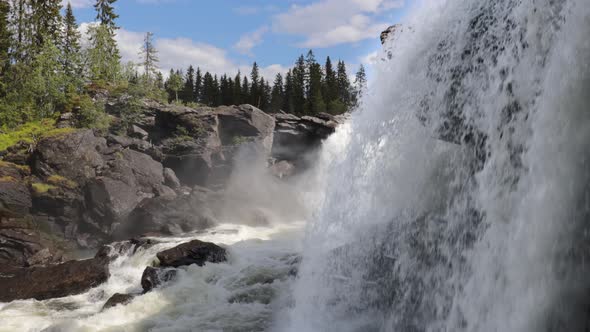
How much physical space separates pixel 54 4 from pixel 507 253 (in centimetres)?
6011

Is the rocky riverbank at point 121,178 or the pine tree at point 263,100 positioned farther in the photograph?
the pine tree at point 263,100

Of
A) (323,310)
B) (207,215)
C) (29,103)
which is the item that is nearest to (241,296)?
(323,310)

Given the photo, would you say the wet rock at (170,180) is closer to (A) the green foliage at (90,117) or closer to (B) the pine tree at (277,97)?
(A) the green foliage at (90,117)

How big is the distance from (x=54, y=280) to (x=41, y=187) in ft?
35.1

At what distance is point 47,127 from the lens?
108 feet

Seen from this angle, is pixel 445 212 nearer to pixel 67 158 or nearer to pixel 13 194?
pixel 13 194

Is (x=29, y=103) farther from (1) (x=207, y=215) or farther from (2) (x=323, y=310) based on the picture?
(2) (x=323, y=310)

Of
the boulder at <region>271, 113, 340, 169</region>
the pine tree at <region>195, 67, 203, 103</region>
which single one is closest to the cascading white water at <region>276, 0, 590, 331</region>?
the boulder at <region>271, 113, 340, 169</region>

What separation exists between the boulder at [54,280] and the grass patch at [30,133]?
45.0 feet

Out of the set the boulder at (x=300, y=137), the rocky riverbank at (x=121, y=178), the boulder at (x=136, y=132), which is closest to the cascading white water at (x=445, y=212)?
the rocky riverbank at (x=121, y=178)

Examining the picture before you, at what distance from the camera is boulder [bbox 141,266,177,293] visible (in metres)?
14.0

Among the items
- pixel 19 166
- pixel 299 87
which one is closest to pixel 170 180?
pixel 19 166

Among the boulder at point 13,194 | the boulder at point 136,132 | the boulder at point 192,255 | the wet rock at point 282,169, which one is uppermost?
the boulder at point 136,132

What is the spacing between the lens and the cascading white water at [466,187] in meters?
5.58
